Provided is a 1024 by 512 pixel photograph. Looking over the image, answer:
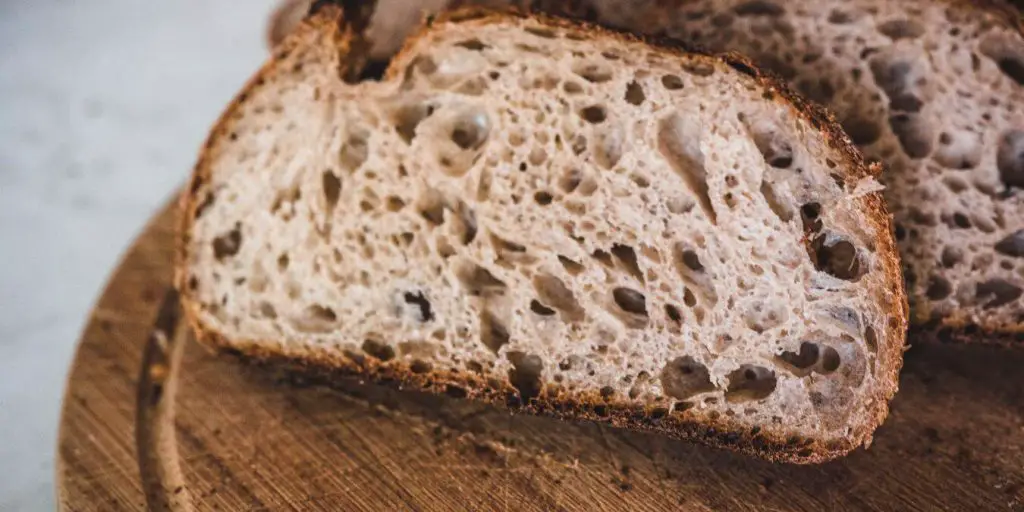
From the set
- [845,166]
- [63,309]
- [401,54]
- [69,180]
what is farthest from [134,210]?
[845,166]

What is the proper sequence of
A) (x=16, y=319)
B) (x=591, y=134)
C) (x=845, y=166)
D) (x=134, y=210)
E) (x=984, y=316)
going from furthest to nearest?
Result: (x=134, y=210) → (x=16, y=319) → (x=984, y=316) → (x=591, y=134) → (x=845, y=166)

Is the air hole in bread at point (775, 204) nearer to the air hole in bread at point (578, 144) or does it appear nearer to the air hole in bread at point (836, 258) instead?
the air hole in bread at point (836, 258)

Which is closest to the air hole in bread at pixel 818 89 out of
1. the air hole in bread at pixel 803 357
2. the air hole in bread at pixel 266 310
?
the air hole in bread at pixel 803 357

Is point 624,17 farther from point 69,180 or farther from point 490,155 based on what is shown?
point 69,180

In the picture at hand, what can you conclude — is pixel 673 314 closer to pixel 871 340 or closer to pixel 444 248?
pixel 871 340

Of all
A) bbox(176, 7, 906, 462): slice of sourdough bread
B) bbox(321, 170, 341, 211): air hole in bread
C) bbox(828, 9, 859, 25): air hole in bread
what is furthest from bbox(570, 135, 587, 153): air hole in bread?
bbox(828, 9, 859, 25): air hole in bread
